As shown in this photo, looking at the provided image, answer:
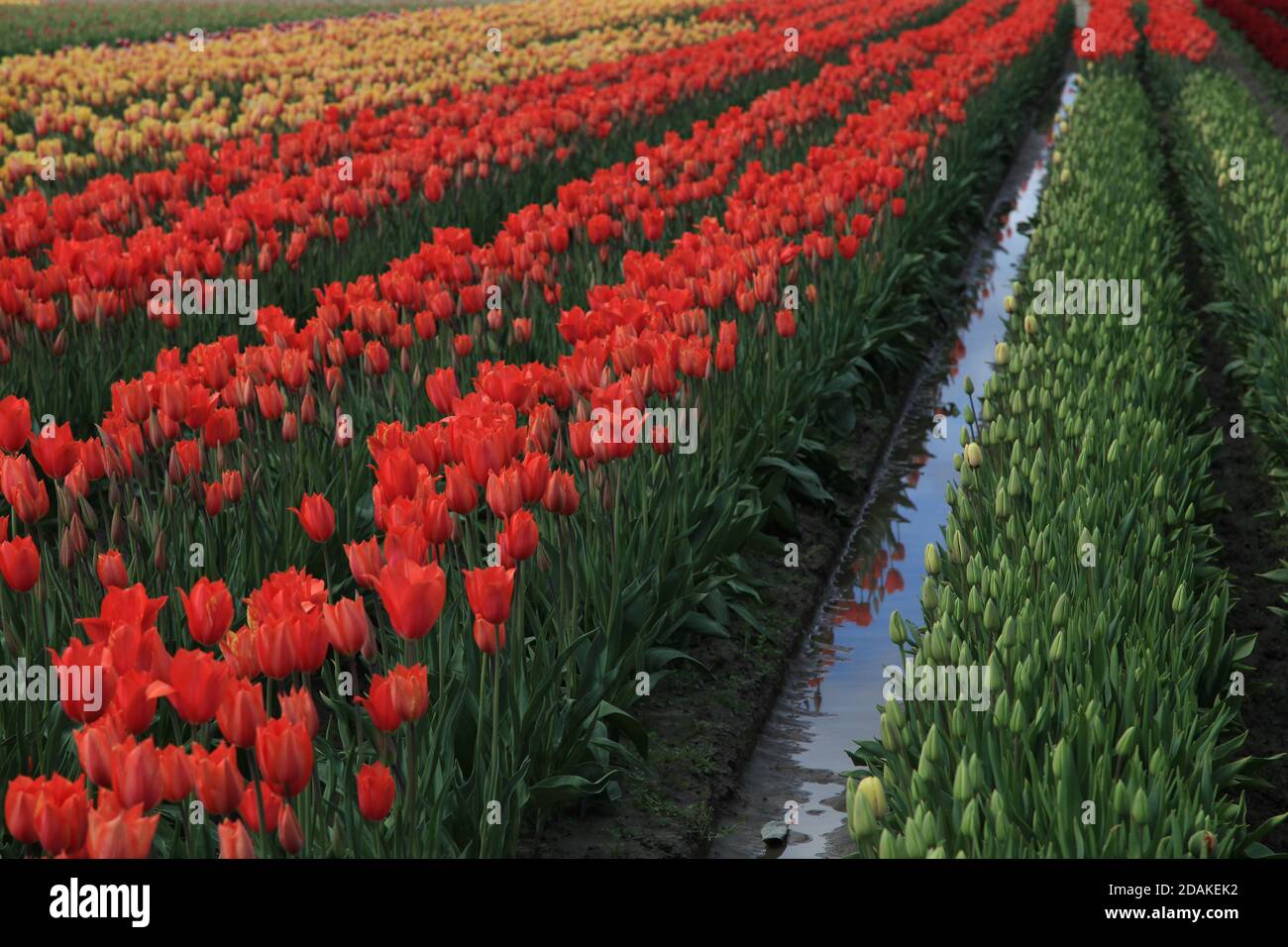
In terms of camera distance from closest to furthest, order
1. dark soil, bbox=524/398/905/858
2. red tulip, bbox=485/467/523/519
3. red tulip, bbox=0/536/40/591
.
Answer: red tulip, bbox=0/536/40/591
red tulip, bbox=485/467/523/519
dark soil, bbox=524/398/905/858

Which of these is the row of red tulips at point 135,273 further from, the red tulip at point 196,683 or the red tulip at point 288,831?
the red tulip at point 288,831

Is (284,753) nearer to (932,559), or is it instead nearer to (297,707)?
(297,707)

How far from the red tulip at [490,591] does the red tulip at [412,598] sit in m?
0.13

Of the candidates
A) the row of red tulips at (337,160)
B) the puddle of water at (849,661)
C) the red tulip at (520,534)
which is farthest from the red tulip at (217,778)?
the row of red tulips at (337,160)

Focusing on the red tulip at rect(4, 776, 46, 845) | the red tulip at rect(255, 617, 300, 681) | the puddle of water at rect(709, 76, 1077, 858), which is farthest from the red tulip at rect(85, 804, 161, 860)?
the puddle of water at rect(709, 76, 1077, 858)

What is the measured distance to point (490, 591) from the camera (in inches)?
122

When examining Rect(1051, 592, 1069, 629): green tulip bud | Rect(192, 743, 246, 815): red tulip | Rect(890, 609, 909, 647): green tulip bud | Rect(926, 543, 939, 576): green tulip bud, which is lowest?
Rect(890, 609, 909, 647): green tulip bud

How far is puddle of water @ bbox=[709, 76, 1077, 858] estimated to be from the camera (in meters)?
4.38

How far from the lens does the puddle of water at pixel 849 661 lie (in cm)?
438

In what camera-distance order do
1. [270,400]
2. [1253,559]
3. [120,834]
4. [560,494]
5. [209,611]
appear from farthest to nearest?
[1253,559]
[270,400]
[560,494]
[209,611]
[120,834]

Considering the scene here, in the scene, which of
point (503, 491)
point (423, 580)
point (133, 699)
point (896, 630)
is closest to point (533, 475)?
point (503, 491)

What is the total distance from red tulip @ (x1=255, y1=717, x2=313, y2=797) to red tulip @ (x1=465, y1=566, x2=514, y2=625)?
619 mm

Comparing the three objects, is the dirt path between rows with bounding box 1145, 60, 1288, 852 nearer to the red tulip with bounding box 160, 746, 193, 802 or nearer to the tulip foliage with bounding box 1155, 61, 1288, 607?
the tulip foliage with bounding box 1155, 61, 1288, 607

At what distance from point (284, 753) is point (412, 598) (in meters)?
0.50
